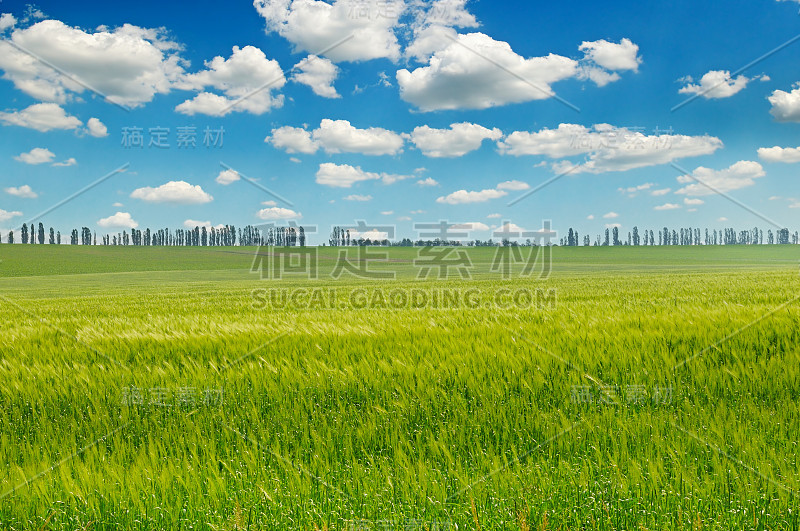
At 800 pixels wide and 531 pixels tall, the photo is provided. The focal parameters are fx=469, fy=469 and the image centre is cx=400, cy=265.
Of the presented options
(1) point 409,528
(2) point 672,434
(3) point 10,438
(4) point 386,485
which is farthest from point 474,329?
(3) point 10,438

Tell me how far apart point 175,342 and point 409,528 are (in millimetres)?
4733

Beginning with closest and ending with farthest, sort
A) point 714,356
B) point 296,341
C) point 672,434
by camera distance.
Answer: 1. point 672,434
2. point 714,356
3. point 296,341

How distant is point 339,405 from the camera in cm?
411

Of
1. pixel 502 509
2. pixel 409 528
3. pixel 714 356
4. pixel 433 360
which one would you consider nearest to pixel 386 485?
pixel 409 528

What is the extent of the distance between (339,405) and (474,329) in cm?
265

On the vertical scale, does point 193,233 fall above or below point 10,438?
above

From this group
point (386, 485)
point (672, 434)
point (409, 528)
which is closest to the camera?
point (409, 528)

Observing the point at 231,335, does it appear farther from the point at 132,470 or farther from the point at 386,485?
the point at 386,485

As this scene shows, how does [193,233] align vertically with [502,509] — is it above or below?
above

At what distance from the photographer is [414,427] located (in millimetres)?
3773

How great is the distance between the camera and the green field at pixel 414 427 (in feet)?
8.80

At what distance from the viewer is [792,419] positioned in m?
3.62

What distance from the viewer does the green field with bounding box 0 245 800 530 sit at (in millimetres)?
2682

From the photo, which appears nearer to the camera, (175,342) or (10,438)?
(10,438)
